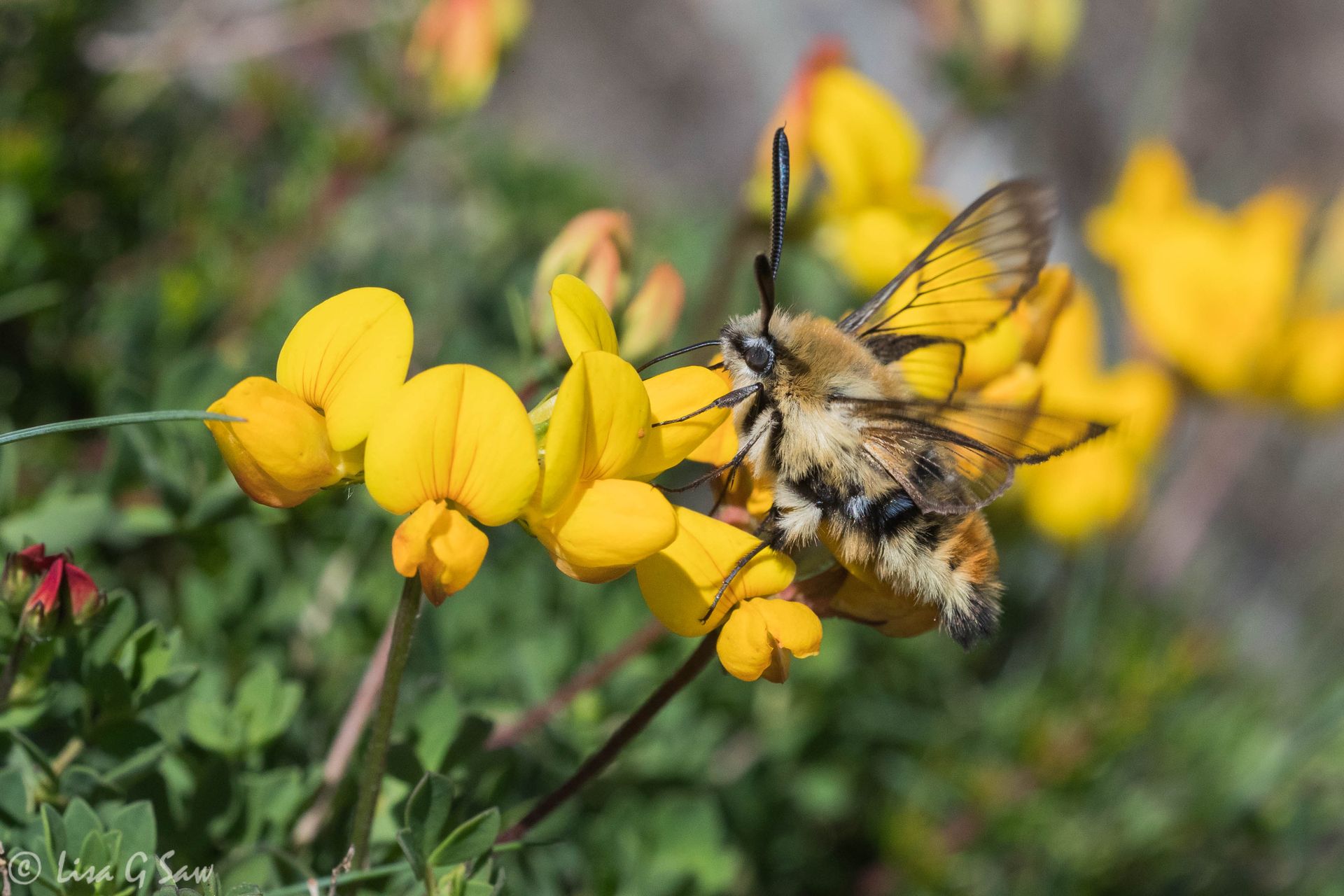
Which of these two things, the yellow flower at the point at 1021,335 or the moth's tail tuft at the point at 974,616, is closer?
the moth's tail tuft at the point at 974,616

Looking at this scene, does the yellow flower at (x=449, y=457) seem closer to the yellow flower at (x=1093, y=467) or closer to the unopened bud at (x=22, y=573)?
the unopened bud at (x=22, y=573)

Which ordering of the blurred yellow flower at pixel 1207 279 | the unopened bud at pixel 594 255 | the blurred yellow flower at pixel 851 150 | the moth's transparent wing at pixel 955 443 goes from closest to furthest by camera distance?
the moth's transparent wing at pixel 955 443 → the unopened bud at pixel 594 255 → the blurred yellow flower at pixel 851 150 → the blurred yellow flower at pixel 1207 279

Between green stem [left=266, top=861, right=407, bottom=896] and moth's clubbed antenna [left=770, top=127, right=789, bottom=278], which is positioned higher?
moth's clubbed antenna [left=770, top=127, right=789, bottom=278]

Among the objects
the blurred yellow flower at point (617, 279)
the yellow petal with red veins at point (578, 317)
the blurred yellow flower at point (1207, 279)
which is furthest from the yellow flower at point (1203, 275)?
the yellow petal with red veins at point (578, 317)

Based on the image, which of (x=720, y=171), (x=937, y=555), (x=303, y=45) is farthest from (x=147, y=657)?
(x=720, y=171)

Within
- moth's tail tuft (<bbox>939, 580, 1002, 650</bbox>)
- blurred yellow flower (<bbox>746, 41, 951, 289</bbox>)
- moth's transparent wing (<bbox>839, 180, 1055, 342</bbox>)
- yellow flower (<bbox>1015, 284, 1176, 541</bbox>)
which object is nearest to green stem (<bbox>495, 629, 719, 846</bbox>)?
moth's tail tuft (<bbox>939, 580, 1002, 650</bbox>)

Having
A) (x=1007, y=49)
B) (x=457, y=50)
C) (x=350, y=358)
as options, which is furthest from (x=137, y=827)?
(x=1007, y=49)

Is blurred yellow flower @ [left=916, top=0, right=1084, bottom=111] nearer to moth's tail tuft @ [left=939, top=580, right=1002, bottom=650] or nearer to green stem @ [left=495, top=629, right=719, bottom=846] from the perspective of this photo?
moth's tail tuft @ [left=939, top=580, right=1002, bottom=650]
